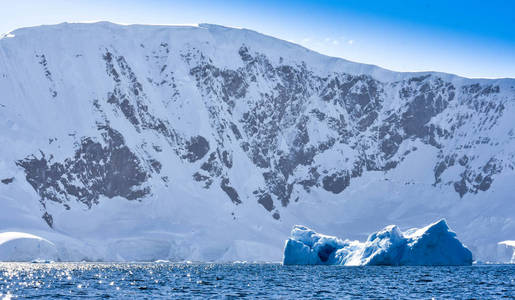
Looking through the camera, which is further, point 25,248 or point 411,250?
point 25,248

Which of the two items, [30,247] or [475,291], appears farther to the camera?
[30,247]

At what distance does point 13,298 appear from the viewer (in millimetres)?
60000

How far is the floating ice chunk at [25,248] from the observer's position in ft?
578

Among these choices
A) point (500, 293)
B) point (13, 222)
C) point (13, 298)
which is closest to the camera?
point (13, 298)

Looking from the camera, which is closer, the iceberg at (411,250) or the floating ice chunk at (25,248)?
the iceberg at (411,250)

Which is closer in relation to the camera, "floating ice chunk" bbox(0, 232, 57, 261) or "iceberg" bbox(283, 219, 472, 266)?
"iceberg" bbox(283, 219, 472, 266)

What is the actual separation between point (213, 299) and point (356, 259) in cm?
8369

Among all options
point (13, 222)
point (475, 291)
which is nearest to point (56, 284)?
point (475, 291)

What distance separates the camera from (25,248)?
586ft

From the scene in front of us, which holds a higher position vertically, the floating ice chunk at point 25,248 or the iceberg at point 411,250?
the iceberg at point 411,250

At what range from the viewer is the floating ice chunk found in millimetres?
176250

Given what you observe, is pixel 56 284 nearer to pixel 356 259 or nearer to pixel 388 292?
pixel 388 292

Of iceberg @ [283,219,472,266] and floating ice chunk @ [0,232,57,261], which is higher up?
iceberg @ [283,219,472,266]

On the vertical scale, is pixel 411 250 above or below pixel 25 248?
above
